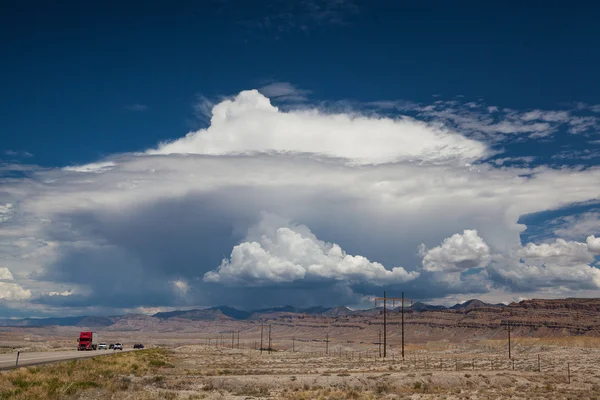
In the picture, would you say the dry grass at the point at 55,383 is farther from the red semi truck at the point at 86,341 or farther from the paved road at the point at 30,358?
the red semi truck at the point at 86,341

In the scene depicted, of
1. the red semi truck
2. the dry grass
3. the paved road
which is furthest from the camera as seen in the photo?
the red semi truck

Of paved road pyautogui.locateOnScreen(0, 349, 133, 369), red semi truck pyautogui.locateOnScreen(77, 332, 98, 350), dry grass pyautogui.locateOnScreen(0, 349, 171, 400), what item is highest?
dry grass pyautogui.locateOnScreen(0, 349, 171, 400)

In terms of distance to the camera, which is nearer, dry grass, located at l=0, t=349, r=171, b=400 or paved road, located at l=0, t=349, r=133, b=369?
dry grass, located at l=0, t=349, r=171, b=400

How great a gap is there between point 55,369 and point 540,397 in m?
39.3

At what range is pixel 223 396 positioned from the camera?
40.4 meters

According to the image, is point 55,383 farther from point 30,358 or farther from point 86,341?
point 86,341

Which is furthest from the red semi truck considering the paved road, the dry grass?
the dry grass

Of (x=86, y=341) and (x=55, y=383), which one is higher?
(x=55, y=383)

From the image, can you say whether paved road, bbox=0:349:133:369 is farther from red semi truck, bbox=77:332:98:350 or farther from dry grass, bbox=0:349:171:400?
red semi truck, bbox=77:332:98:350

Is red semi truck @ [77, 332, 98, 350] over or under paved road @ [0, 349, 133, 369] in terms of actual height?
under

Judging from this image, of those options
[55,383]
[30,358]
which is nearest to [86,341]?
[30,358]

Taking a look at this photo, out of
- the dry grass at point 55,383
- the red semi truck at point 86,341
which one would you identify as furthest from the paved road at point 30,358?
the red semi truck at point 86,341

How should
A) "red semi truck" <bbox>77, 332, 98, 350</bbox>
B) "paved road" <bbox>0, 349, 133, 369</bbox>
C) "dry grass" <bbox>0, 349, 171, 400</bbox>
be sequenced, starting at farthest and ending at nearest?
"red semi truck" <bbox>77, 332, 98, 350</bbox> → "paved road" <bbox>0, 349, 133, 369</bbox> → "dry grass" <bbox>0, 349, 171, 400</bbox>

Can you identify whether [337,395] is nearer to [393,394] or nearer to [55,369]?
[393,394]
